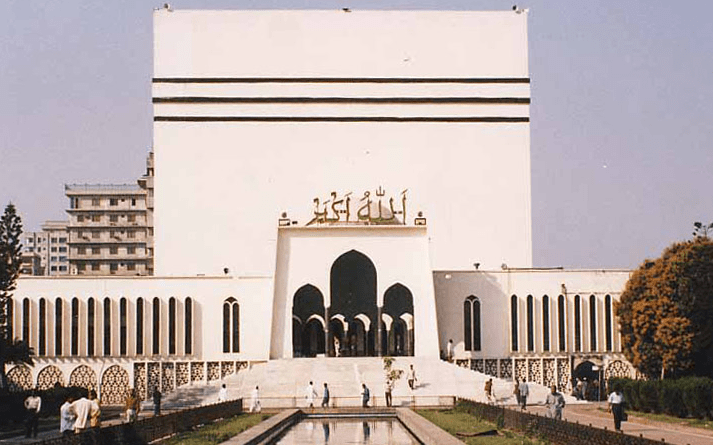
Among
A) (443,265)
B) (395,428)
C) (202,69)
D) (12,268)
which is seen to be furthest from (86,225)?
(395,428)

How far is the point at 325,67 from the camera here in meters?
69.8

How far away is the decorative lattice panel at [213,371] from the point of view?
60.0 m

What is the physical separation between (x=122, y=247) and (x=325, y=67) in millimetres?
48012

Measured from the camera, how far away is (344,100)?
69438 millimetres

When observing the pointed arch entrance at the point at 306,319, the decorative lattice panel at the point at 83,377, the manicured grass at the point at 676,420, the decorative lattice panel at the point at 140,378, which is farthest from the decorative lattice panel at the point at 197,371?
the manicured grass at the point at 676,420

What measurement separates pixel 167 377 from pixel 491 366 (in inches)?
615

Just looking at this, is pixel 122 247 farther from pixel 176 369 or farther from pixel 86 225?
pixel 176 369

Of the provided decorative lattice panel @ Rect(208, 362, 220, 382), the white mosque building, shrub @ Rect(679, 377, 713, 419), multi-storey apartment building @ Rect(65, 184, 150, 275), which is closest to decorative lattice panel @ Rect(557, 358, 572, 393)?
the white mosque building

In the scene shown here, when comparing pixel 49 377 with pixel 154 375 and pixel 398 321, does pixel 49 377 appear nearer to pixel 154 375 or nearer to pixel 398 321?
pixel 154 375

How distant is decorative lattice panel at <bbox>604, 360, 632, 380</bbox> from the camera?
60.3m

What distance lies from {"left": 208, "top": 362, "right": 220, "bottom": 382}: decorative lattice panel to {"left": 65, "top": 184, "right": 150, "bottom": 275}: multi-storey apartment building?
52341mm

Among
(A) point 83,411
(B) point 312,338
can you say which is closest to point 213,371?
(B) point 312,338

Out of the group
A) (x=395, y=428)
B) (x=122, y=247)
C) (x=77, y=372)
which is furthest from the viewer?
(x=122, y=247)

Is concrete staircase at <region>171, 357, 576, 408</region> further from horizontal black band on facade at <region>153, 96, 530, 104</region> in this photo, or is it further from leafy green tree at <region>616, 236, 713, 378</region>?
horizontal black band on facade at <region>153, 96, 530, 104</region>
